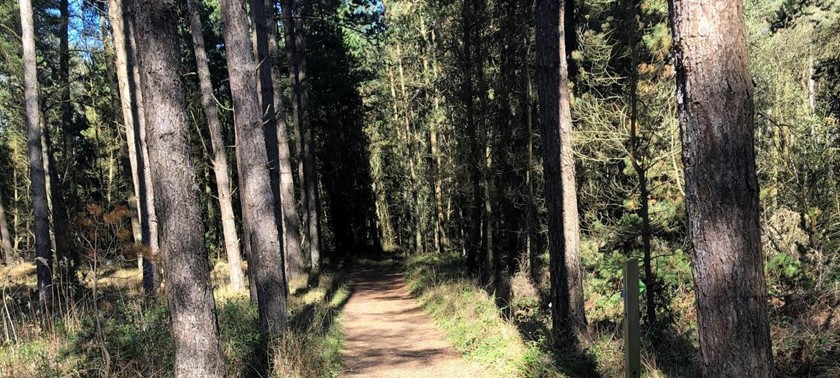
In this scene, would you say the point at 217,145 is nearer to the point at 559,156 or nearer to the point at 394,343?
the point at 394,343

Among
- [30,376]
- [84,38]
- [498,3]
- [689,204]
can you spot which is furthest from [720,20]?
[84,38]

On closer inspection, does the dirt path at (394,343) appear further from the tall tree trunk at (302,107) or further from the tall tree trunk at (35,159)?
the tall tree trunk at (35,159)

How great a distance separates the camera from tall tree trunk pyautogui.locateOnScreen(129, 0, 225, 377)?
4.45m

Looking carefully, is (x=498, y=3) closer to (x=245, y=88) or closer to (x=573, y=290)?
(x=245, y=88)

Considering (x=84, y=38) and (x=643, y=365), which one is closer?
(x=643, y=365)

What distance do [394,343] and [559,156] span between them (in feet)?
14.2

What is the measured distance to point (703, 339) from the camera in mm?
3750

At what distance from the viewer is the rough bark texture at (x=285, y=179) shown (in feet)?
53.7

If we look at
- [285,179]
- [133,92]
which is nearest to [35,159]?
[133,92]

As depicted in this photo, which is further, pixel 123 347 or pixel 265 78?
pixel 265 78

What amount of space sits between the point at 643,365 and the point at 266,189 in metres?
5.82

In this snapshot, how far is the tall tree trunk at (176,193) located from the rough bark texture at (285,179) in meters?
11.5

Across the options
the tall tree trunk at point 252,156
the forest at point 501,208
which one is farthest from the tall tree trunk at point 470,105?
the tall tree trunk at point 252,156

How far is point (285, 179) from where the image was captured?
16703 mm
